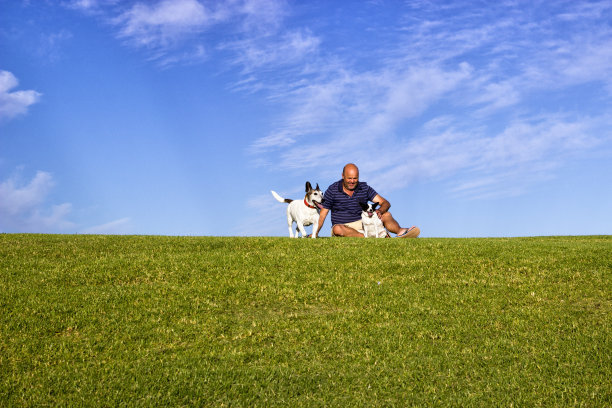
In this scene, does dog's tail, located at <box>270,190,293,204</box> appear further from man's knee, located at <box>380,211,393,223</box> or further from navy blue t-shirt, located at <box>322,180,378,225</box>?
man's knee, located at <box>380,211,393,223</box>

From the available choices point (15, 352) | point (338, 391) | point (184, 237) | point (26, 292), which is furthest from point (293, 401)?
point (184, 237)

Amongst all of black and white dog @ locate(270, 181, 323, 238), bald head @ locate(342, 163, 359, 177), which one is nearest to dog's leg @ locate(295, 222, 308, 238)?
black and white dog @ locate(270, 181, 323, 238)

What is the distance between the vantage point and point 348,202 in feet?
67.8

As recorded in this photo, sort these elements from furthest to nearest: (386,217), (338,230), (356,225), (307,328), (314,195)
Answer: (386,217) < (338,230) < (356,225) < (314,195) < (307,328)

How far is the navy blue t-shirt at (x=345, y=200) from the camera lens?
20.6 meters

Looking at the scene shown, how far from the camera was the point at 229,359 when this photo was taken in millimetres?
9070

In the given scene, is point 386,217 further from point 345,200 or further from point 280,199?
point 280,199

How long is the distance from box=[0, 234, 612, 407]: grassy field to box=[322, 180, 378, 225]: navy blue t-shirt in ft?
14.2

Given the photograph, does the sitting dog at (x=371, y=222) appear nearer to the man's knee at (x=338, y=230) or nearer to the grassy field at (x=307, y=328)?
the man's knee at (x=338, y=230)

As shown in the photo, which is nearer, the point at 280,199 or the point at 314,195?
the point at 314,195

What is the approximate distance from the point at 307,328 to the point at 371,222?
1003 cm

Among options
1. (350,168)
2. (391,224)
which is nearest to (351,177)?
(350,168)

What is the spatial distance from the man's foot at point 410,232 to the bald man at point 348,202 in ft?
0.14

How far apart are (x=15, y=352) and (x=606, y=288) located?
13592 mm
